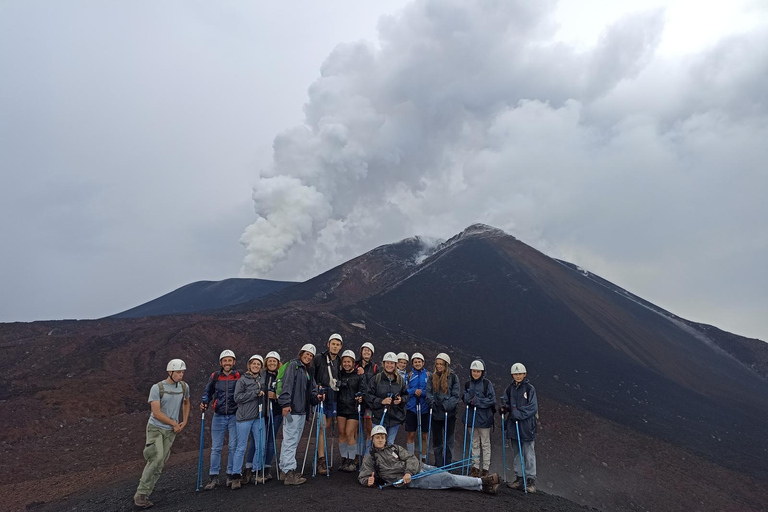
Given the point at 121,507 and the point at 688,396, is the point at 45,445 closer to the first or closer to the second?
the point at 121,507

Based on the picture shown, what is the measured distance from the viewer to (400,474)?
240 inches

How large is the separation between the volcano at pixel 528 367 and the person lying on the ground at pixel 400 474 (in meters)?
5.39

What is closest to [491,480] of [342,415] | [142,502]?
[342,415]

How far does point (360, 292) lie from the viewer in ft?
165

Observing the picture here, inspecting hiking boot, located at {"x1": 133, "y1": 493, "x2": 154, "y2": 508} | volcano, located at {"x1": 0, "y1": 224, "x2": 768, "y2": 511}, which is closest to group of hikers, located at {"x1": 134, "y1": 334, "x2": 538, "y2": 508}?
hiking boot, located at {"x1": 133, "y1": 493, "x2": 154, "y2": 508}

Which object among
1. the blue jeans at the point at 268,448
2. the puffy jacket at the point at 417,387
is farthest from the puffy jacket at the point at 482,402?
the blue jeans at the point at 268,448

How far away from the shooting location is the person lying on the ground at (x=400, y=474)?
6.03 metres

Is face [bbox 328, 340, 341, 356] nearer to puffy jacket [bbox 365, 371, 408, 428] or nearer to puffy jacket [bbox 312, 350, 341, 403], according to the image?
puffy jacket [bbox 312, 350, 341, 403]

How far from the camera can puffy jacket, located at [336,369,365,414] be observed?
6.99 meters

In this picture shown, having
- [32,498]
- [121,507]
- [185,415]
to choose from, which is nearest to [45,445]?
[32,498]

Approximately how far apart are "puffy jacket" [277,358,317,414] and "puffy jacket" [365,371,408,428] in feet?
2.71

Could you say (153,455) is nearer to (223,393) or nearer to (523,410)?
(223,393)

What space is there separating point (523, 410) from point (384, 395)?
2.09 meters

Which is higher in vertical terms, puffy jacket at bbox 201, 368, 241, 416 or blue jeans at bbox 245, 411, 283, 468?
puffy jacket at bbox 201, 368, 241, 416
